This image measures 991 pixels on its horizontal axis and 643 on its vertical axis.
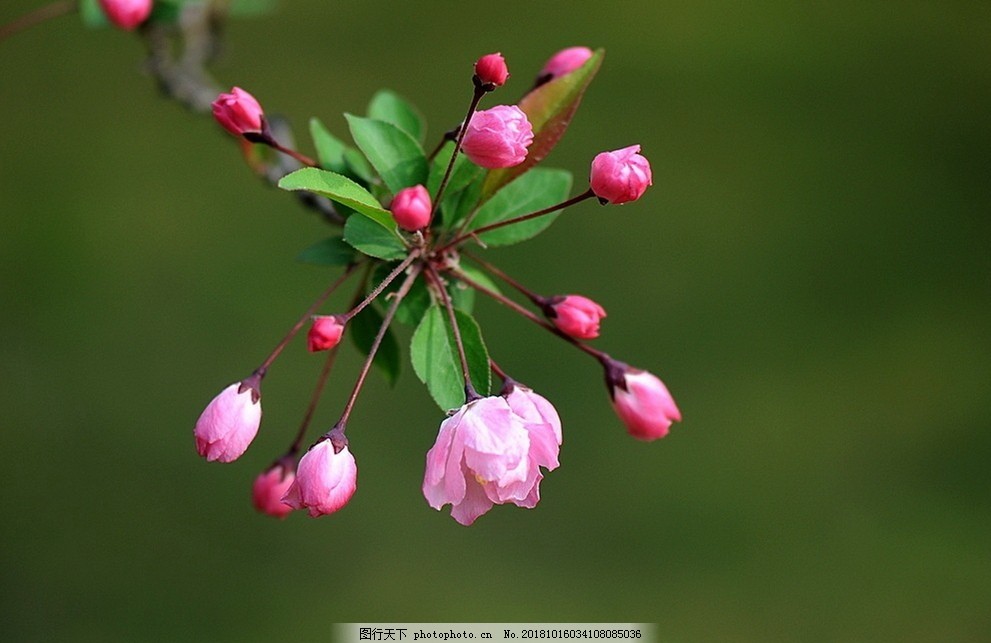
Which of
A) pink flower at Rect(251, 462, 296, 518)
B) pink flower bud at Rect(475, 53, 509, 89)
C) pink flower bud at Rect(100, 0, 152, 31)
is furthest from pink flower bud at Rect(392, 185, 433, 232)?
pink flower bud at Rect(100, 0, 152, 31)

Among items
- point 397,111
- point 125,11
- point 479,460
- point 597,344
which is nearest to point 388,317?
point 479,460

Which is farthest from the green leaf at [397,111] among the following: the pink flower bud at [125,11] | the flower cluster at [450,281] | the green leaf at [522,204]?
the pink flower bud at [125,11]

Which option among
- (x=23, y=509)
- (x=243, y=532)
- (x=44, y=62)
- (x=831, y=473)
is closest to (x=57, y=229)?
(x=44, y=62)

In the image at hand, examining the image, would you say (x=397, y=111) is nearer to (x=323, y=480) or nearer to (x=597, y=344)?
(x=323, y=480)

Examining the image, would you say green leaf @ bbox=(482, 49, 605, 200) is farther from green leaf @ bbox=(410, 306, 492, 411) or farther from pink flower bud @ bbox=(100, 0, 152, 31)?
pink flower bud @ bbox=(100, 0, 152, 31)

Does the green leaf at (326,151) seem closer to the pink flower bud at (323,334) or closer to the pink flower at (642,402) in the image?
the pink flower bud at (323,334)
